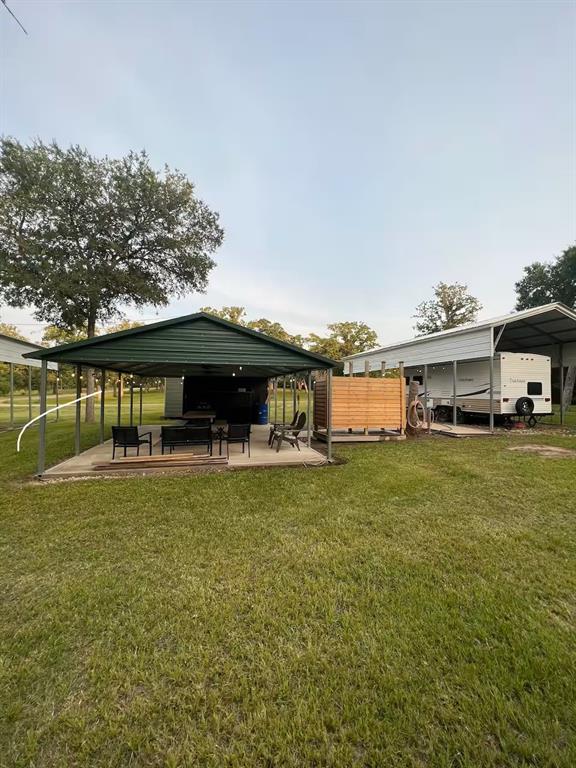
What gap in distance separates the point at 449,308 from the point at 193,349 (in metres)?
37.7

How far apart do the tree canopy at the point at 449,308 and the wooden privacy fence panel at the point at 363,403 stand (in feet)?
102

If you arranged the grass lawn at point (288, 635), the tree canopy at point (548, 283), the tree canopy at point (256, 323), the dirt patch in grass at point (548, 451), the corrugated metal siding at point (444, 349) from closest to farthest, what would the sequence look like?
1. the grass lawn at point (288, 635)
2. the dirt patch in grass at point (548, 451)
3. the corrugated metal siding at point (444, 349)
4. the tree canopy at point (548, 283)
5. the tree canopy at point (256, 323)

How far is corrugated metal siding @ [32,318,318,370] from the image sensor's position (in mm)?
6927

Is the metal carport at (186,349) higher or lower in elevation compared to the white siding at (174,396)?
higher

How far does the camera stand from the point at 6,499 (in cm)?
533

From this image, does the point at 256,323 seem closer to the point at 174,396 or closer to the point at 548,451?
the point at 174,396

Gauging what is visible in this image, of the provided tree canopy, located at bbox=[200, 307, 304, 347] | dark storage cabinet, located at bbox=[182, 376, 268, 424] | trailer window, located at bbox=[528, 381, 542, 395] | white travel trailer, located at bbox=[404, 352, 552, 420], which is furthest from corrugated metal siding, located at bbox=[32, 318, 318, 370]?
tree canopy, located at bbox=[200, 307, 304, 347]

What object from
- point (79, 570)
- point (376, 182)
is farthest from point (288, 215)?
point (79, 570)

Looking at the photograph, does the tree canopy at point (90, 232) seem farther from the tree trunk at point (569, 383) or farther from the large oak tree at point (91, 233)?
the tree trunk at point (569, 383)

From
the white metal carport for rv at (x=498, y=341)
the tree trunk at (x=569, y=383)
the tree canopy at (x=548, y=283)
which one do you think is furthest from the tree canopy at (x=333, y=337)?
the tree trunk at (x=569, y=383)

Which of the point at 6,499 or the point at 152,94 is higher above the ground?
the point at 152,94

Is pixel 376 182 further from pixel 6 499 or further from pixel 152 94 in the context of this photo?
pixel 6 499

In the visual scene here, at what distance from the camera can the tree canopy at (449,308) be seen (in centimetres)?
3781

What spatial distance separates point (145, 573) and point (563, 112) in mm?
17705
